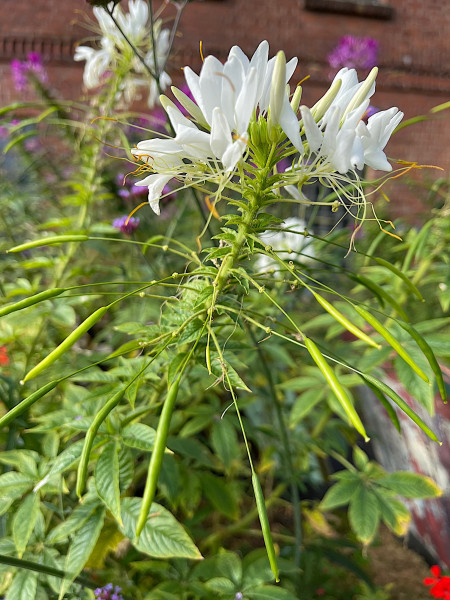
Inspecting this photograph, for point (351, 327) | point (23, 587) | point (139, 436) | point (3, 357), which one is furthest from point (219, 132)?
point (3, 357)

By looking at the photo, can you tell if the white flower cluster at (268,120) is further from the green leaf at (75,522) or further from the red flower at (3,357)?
the red flower at (3,357)

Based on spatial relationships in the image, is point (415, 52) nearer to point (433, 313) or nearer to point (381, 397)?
point (433, 313)

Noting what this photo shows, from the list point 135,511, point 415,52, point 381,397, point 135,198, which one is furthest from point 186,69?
point 415,52

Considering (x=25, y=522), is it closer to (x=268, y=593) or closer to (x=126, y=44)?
(x=268, y=593)

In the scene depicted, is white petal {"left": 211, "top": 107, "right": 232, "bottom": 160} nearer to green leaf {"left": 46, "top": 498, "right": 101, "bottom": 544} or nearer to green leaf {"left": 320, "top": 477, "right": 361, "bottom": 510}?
green leaf {"left": 46, "top": 498, "right": 101, "bottom": 544}

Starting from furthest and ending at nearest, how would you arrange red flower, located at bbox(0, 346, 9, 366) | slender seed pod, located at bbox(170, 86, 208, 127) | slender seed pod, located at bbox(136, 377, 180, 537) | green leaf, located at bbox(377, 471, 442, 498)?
red flower, located at bbox(0, 346, 9, 366) < green leaf, located at bbox(377, 471, 442, 498) < slender seed pod, located at bbox(170, 86, 208, 127) < slender seed pod, located at bbox(136, 377, 180, 537)

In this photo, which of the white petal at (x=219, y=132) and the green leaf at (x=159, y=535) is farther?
the green leaf at (x=159, y=535)

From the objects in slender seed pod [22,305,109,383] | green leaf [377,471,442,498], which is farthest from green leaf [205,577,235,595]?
slender seed pod [22,305,109,383]

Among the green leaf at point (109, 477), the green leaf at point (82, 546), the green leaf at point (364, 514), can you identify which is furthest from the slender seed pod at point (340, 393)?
the green leaf at point (364, 514)
